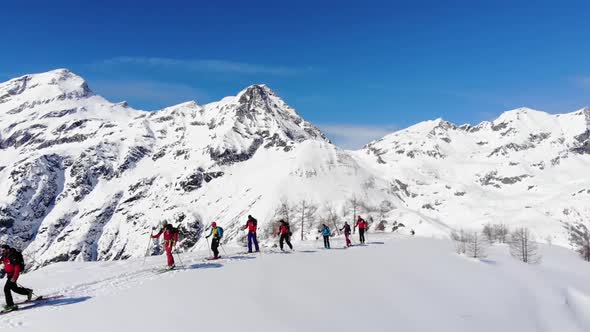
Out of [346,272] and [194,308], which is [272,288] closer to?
[194,308]

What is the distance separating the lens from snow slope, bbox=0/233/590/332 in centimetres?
1580

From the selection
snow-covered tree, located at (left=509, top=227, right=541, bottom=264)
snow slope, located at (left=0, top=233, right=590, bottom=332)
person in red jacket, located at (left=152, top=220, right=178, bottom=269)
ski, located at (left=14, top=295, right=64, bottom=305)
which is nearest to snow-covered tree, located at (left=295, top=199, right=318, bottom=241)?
snow-covered tree, located at (left=509, top=227, right=541, bottom=264)

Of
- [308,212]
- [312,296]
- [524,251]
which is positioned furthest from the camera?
[308,212]

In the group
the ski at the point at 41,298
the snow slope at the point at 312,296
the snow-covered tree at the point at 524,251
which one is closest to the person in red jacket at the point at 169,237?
the snow slope at the point at 312,296

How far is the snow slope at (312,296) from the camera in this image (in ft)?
51.9

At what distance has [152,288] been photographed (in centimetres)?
→ 2012

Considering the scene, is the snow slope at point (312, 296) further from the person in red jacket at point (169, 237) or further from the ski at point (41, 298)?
the person in red jacket at point (169, 237)

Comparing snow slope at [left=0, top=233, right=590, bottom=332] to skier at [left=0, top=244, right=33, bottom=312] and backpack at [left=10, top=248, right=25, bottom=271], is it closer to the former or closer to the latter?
skier at [left=0, top=244, right=33, bottom=312]

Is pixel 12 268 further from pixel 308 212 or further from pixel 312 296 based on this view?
pixel 308 212

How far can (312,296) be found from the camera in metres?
19.5

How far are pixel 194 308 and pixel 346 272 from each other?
1125 cm

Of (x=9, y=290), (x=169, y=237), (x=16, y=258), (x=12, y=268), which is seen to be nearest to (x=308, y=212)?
(x=169, y=237)

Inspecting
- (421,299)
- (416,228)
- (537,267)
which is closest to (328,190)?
(416,228)

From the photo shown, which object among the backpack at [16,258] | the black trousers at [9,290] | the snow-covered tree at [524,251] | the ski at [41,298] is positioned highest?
the backpack at [16,258]
